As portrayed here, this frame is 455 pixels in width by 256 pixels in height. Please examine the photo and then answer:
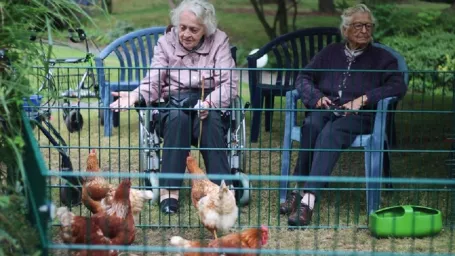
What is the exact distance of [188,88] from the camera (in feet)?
19.3

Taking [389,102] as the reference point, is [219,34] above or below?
Answer: above

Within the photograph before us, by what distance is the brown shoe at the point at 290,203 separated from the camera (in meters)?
5.46

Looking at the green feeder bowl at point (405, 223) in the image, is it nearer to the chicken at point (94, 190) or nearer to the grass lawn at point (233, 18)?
the chicken at point (94, 190)

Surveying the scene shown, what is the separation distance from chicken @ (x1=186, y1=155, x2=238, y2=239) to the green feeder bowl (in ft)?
2.74

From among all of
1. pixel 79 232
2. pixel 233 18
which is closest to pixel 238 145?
pixel 79 232

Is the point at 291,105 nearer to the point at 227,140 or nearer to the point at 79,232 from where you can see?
the point at 227,140

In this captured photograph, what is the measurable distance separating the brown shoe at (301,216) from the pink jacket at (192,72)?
813 millimetres

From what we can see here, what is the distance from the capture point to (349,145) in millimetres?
5590

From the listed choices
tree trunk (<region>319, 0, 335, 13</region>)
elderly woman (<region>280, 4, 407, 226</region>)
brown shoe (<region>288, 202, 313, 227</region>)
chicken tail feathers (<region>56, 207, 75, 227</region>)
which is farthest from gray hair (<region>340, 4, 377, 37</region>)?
tree trunk (<region>319, 0, 335, 13</region>)

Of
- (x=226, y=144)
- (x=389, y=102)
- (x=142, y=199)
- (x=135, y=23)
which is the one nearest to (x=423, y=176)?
(x=389, y=102)

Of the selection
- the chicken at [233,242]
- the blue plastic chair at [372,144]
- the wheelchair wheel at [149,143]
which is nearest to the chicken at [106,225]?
the chicken at [233,242]

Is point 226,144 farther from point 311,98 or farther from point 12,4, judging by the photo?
point 12,4

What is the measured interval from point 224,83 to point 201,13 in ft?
1.67

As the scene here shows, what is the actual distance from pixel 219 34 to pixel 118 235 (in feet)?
6.50
